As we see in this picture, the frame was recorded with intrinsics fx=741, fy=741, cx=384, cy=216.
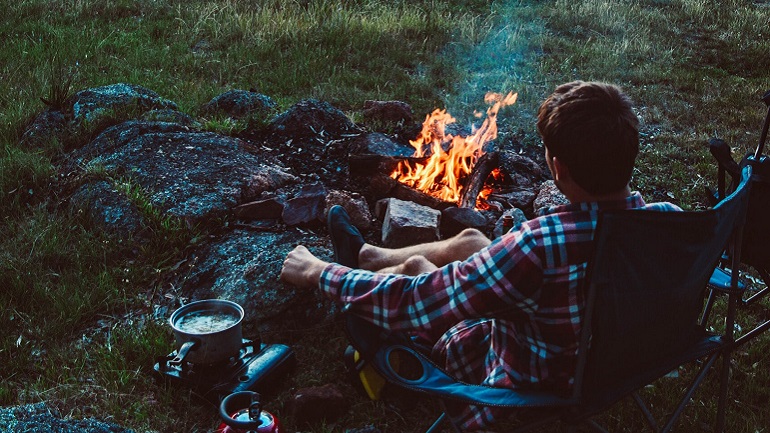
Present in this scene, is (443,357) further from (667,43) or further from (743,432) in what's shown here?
(667,43)

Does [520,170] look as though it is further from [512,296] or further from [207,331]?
[512,296]

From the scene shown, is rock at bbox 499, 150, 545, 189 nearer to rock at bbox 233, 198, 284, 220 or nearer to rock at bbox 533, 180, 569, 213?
rock at bbox 533, 180, 569, 213

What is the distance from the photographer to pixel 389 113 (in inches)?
241

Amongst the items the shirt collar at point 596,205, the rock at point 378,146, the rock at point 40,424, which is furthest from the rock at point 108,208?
the shirt collar at point 596,205

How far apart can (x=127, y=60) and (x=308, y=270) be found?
19.6ft

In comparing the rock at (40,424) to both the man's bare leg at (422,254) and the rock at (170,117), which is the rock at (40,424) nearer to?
the man's bare leg at (422,254)

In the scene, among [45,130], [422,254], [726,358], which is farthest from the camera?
[45,130]

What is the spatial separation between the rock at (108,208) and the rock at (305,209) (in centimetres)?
87

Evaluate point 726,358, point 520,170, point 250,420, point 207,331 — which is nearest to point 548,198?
point 520,170

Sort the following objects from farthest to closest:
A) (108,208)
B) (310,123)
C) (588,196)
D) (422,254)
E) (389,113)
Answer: (389,113) < (310,123) < (108,208) < (422,254) < (588,196)

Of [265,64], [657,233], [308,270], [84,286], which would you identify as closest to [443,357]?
[308,270]

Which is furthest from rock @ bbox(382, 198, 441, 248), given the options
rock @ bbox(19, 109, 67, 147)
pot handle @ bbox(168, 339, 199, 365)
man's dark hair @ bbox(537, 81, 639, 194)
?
rock @ bbox(19, 109, 67, 147)

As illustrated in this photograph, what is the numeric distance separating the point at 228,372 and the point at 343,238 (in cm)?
77

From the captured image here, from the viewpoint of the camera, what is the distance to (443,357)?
9.02 feet
